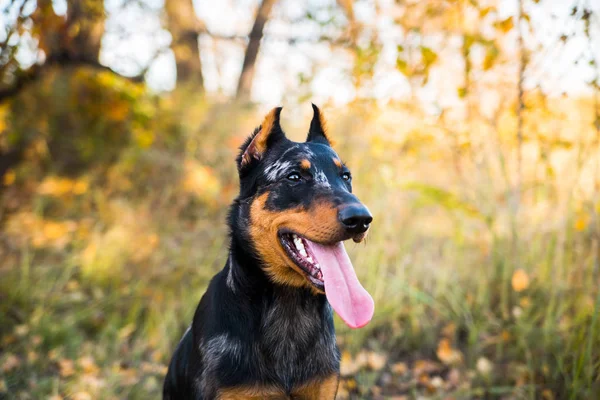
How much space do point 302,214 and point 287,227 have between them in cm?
12

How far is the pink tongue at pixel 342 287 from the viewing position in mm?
2619

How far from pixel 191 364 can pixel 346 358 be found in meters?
2.14

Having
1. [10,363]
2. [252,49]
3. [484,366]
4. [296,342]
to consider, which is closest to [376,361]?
[484,366]

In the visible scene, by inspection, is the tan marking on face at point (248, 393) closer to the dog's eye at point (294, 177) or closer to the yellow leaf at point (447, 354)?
the dog's eye at point (294, 177)

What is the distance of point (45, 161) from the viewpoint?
8016 mm

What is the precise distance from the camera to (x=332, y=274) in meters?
2.67

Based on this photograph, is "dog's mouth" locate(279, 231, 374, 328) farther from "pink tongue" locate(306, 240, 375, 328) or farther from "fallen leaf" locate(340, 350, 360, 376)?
"fallen leaf" locate(340, 350, 360, 376)

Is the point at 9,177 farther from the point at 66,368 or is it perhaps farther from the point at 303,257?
the point at 303,257

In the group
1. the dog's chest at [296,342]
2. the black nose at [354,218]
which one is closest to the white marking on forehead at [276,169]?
the black nose at [354,218]

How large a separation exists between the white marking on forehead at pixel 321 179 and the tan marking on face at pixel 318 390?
3.61 ft

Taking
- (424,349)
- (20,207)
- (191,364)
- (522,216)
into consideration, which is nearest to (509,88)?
(522,216)

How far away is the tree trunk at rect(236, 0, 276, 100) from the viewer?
34.0 ft

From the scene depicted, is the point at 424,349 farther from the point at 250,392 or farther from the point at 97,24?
the point at 97,24

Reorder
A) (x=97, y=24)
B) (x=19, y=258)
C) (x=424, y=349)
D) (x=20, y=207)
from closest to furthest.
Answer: (x=424, y=349) < (x=19, y=258) < (x=97, y=24) < (x=20, y=207)
